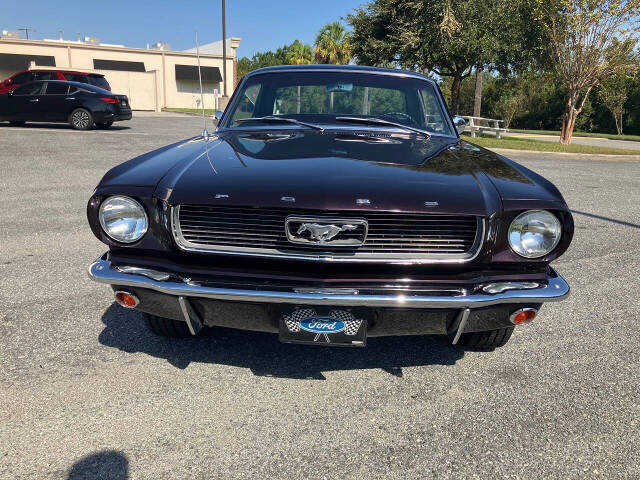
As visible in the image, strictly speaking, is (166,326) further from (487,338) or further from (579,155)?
(579,155)

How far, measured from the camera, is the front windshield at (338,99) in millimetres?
3561

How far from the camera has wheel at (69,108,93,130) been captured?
47.9ft

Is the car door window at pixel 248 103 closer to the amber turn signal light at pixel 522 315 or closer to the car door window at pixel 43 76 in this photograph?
the amber turn signal light at pixel 522 315

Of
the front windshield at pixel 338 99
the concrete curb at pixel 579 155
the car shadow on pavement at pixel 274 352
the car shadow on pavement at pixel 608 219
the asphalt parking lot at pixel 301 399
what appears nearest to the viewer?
the asphalt parking lot at pixel 301 399

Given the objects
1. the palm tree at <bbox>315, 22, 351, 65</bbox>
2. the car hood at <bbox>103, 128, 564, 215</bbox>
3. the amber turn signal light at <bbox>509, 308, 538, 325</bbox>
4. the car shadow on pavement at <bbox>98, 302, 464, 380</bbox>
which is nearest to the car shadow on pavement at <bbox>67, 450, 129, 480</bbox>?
the car shadow on pavement at <bbox>98, 302, 464, 380</bbox>

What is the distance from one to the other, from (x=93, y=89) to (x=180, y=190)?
47.0ft

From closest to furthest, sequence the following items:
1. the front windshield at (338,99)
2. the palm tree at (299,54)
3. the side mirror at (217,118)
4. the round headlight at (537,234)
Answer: the round headlight at (537,234) < the front windshield at (338,99) < the side mirror at (217,118) < the palm tree at (299,54)

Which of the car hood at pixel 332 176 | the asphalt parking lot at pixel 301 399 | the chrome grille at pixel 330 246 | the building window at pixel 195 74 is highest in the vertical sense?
the building window at pixel 195 74

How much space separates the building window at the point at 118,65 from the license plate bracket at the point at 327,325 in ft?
133

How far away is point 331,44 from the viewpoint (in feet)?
145

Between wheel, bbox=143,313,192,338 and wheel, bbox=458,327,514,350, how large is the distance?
1462 mm

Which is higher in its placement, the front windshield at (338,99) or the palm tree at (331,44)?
the palm tree at (331,44)

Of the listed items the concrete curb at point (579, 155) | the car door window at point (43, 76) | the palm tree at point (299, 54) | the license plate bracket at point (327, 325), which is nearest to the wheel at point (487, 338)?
the license plate bracket at point (327, 325)

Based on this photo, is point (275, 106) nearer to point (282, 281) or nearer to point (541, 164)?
point (282, 281)
